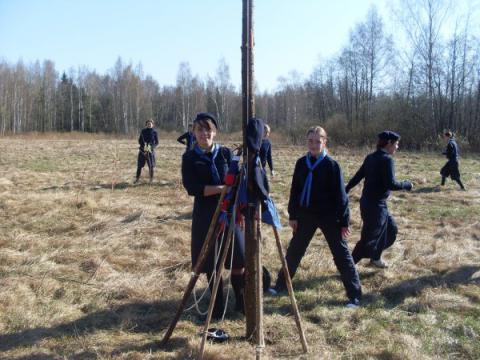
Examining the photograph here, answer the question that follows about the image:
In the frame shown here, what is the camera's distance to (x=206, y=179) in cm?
363

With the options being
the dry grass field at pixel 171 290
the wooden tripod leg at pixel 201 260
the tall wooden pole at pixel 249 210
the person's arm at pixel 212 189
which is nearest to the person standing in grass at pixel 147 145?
the dry grass field at pixel 171 290

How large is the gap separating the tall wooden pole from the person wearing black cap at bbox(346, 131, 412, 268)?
73.9 inches

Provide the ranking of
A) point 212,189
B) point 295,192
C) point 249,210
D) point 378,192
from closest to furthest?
1. point 249,210
2. point 212,189
3. point 295,192
4. point 378,192

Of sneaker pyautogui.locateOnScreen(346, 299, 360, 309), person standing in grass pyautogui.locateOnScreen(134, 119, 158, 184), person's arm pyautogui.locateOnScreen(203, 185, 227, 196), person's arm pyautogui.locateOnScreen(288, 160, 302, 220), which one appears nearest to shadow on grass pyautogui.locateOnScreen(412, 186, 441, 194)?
person standing in grass pyautogui.locateOnScreen(134, 119, 158, 184)

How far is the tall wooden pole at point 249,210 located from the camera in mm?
3270

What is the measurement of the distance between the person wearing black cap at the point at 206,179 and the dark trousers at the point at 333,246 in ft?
2.88

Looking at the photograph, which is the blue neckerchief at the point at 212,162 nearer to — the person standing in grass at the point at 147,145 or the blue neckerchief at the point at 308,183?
the blue neckerchief at the point at 308,183

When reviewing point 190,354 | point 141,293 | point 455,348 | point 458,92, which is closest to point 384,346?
point 455,348

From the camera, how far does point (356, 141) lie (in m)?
30.6

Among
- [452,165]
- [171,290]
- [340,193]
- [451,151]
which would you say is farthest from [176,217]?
[451,151]

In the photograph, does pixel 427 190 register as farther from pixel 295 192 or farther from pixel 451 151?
pixel 295 192

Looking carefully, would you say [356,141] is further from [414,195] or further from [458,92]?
[414,195]

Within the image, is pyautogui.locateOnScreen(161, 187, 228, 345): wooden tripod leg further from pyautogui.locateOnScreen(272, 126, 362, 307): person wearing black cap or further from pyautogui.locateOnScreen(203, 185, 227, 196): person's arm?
pyautogui.locateOnScreen(272, 126, 362, 307): person wearing black cap

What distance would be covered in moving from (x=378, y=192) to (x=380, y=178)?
192 mm
